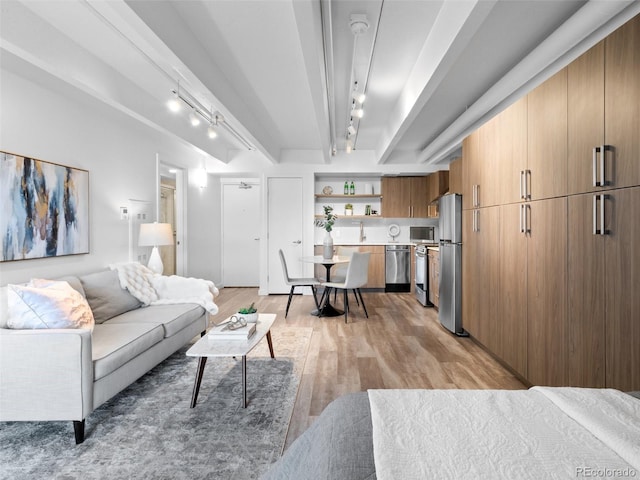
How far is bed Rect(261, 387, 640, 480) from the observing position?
0.78 meters

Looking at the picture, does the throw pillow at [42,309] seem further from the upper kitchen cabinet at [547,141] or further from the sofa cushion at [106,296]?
the upper kitchen cabinet at [547,141]

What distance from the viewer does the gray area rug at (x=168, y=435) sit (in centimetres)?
175

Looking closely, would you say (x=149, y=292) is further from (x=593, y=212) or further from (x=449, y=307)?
(x=593, y=212)

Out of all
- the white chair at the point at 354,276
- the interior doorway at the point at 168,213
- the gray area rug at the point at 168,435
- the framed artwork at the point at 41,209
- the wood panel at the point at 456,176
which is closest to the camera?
the gray area rug at the point at 168,435

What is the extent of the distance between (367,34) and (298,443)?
2818 mm

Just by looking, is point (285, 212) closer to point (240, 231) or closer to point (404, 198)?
point (240, 231)

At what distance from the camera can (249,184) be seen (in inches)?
283

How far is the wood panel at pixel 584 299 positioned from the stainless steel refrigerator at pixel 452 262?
1.79m

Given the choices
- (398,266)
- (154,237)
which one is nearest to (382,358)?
(154,237)

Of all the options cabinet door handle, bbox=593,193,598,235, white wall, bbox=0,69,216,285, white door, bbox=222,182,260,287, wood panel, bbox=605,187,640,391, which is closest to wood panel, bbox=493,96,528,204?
cabinet door handle, bbox=593,193,598,235

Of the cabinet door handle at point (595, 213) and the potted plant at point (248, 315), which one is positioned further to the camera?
the potted plant at point (248, 315)

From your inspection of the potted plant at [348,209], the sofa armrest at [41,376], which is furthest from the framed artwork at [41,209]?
the potted plant at [348,209]

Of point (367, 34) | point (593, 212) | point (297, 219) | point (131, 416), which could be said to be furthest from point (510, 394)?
point (297, 219)

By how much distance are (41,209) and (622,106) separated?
397 centimetres
